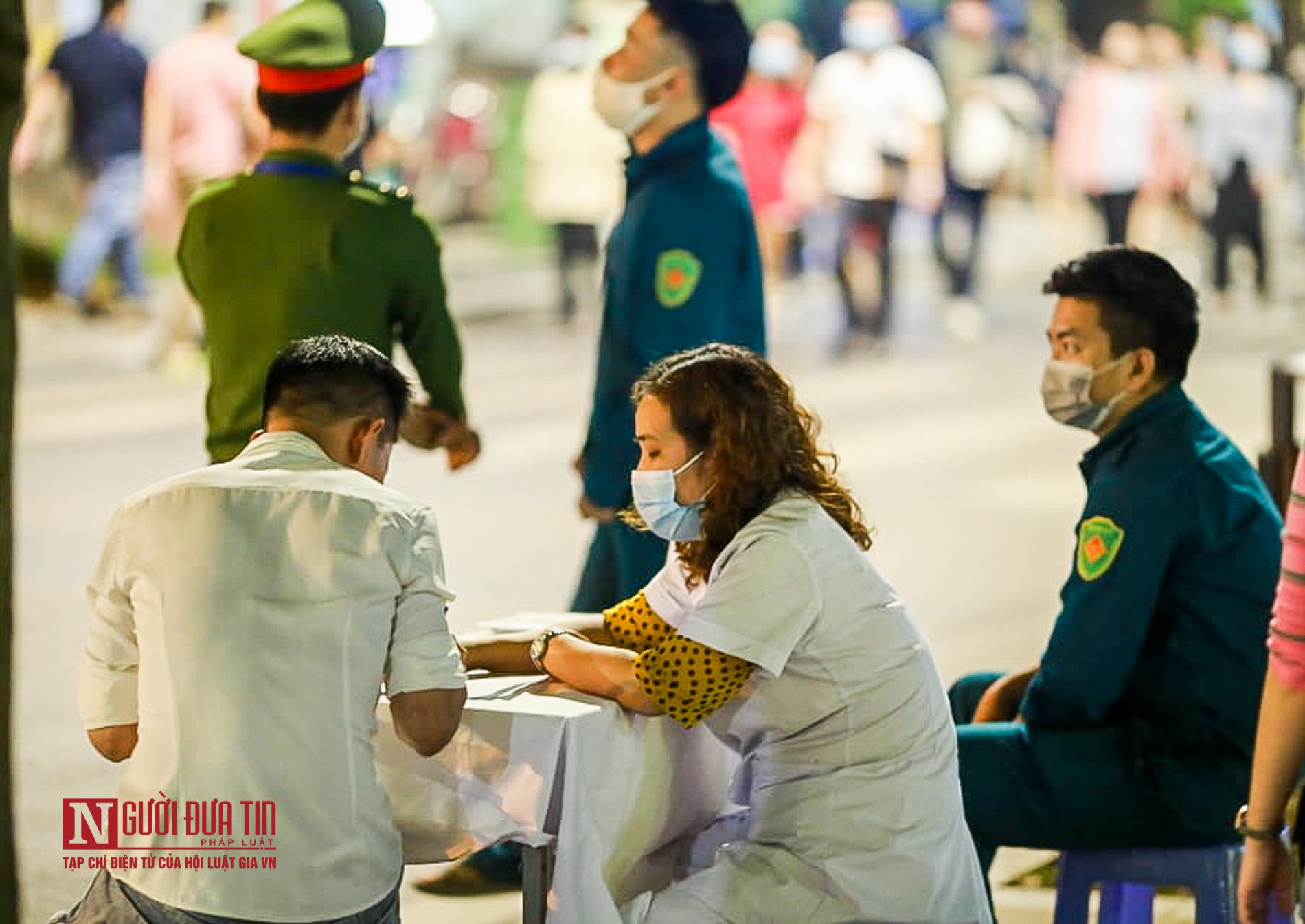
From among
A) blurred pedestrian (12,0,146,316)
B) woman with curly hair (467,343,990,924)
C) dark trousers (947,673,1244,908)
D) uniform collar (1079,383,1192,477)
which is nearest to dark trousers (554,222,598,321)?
blurred pedestrian (12,0,146,316)

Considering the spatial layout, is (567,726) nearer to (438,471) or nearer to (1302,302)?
(438,471)

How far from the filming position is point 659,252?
18.5 ft

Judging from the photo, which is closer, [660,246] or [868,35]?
[660,246]

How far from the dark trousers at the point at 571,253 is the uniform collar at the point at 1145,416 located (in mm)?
12311

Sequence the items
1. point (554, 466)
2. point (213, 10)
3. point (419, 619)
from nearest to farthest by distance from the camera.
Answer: point (419, 619)
point (554, 466)
point (213, 10)

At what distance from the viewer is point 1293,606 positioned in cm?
311

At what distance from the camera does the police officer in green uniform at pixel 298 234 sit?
5180 mm

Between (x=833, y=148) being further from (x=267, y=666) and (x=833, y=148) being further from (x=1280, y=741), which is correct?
(x=1280, y=741)

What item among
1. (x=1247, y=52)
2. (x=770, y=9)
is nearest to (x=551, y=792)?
(x=1247, y=52)

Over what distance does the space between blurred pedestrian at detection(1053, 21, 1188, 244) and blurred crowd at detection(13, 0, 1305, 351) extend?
0.06 feet

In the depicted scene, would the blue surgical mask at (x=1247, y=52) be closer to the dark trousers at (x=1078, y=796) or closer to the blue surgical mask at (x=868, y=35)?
the blue surgical mask at (x=868, y=35)

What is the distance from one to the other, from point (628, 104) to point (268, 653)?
2570mm

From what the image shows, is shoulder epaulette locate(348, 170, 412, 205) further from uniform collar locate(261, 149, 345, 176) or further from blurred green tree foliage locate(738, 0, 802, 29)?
blurred green tree foliage locate(738, 0, 802, 29)

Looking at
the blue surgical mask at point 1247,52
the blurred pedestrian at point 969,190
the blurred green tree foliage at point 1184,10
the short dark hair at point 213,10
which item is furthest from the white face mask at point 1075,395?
the blurred green tree foliage at point 1184,10
